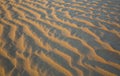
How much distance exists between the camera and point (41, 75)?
3.10m

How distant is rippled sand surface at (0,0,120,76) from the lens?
3230mm

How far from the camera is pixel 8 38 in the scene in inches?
160

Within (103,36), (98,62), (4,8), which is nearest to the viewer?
(98,62)

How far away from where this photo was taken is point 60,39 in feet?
13.0

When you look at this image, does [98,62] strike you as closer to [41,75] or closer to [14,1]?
[41,75]

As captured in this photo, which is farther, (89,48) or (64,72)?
(89,48)

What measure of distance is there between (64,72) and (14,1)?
3729 mm

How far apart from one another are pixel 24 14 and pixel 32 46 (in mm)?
1642

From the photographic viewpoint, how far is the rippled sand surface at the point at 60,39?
323cm

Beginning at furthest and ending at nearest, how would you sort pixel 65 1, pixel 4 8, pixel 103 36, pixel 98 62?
pixel 65 1
pixel 4 8
pixel 103 36
pixel 98 62

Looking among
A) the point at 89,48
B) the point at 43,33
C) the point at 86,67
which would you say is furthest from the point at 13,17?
the point at 86,67

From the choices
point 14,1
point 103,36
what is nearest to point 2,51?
point 103,36

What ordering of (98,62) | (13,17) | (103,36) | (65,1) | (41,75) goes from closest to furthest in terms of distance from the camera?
(41,75)
(98,62)
(103,36)
(13,17)
(65,1)

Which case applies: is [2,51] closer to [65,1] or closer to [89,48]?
[89,48]
